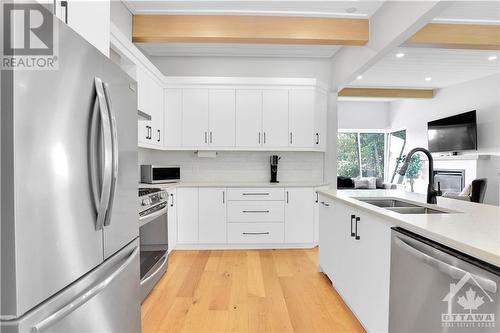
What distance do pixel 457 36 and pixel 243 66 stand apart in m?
2.75

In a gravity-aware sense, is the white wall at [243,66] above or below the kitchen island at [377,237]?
above

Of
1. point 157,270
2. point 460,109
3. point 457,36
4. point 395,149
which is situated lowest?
point 157,270

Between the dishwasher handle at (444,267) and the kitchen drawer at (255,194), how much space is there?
222cm

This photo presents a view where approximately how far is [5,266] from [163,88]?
3.46 m

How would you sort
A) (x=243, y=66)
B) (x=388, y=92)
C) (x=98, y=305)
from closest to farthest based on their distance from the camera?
(x=98, y=305)
(x=243, y=66)
(x=388, y=92)

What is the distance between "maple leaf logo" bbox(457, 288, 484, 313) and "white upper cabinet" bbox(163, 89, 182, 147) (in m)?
3.49

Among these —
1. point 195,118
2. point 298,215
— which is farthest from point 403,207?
point 195,118

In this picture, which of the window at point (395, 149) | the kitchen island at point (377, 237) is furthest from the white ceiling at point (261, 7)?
the window at point (395, 149)

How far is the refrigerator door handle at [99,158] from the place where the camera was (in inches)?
38.5

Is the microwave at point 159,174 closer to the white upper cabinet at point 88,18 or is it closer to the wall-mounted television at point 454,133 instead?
the white upper cabinet at point 88,18

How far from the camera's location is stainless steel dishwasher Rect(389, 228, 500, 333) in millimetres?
892

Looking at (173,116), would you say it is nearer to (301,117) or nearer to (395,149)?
(301,117)

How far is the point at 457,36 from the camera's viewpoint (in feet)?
9.78

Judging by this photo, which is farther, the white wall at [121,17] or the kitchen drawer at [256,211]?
the kitchen drawer at [256,211]
